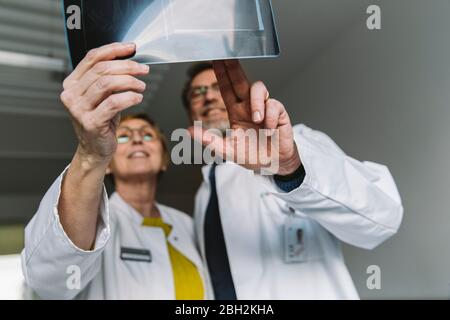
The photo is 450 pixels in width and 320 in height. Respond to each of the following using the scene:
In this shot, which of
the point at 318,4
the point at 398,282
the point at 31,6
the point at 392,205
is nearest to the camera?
the point at 392,205

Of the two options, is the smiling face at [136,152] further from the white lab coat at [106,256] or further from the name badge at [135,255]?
the name badge at [135,255]

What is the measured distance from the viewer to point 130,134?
3.51 ft

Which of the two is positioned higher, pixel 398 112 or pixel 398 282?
pixel 398 112

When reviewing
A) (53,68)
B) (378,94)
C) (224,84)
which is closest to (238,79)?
(224,84)

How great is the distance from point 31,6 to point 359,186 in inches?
51.4

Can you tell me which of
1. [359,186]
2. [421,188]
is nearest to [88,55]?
[359,186]

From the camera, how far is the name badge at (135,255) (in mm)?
876

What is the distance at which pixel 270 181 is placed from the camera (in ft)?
2.07

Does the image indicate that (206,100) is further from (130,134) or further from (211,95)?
(130,134)

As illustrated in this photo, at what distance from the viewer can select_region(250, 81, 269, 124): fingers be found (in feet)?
1.58

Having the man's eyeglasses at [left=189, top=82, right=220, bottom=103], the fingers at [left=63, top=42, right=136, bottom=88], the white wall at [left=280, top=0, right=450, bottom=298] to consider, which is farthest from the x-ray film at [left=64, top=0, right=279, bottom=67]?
the man's eyeglasses at [left=189, top=82, right=220, bottom=103]

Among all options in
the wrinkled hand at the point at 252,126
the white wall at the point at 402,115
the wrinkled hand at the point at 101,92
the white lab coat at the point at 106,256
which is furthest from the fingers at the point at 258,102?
the white wall at the point at 402,115

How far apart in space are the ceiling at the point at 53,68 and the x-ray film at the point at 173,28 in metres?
0.19

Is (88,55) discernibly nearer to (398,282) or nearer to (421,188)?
(421,188)
